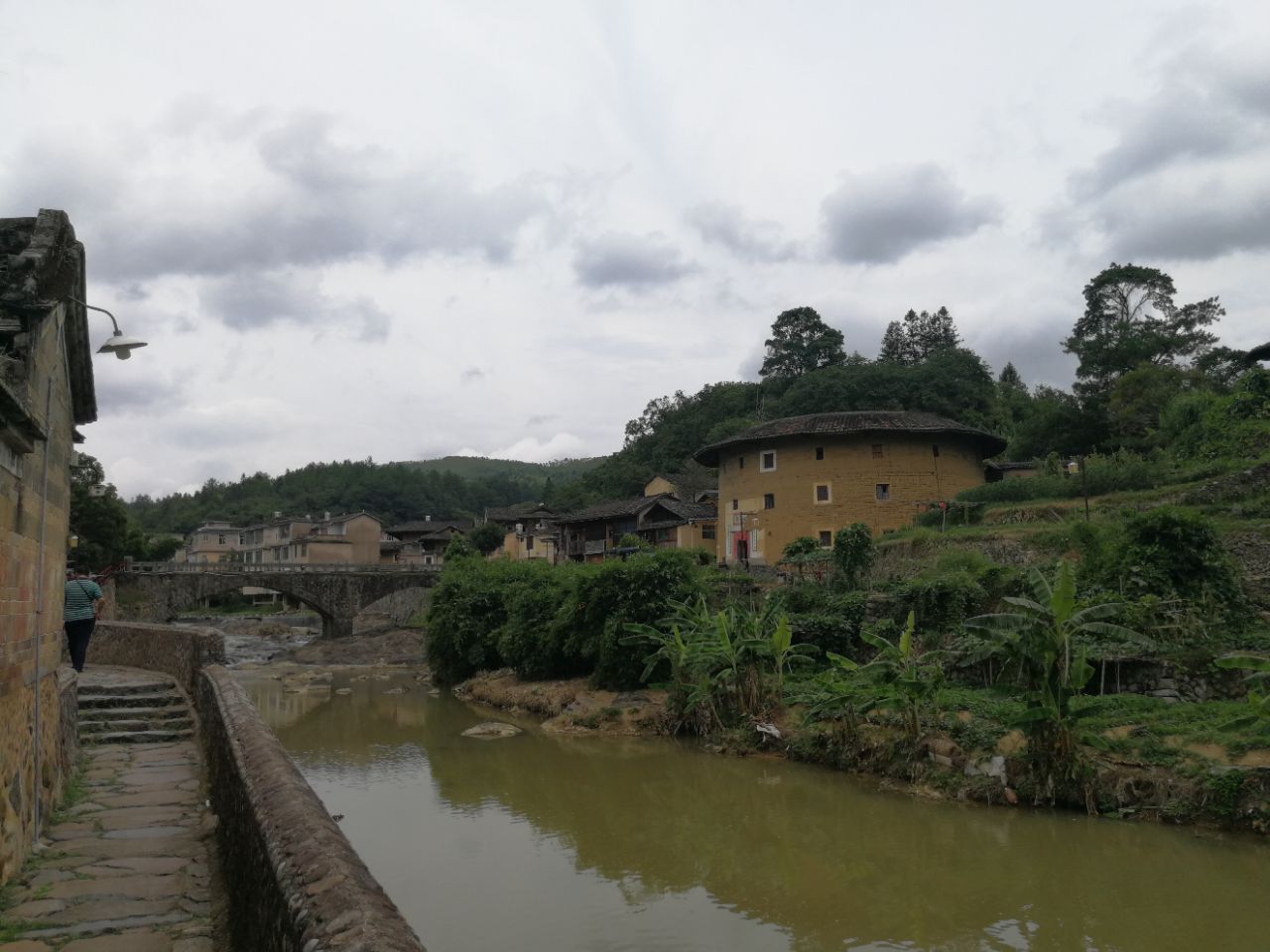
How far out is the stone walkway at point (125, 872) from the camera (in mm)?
5723

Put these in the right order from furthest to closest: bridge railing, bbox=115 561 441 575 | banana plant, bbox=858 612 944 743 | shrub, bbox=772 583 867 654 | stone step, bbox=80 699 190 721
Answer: bridge railing, bbox=115 561 441 575 → shrub, bbox=772 583 867 654 → banana plant, bbox=858 612 944 743 → stone step, bbox=80 699 190 721

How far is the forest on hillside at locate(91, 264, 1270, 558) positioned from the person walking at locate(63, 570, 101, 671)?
64.4ft

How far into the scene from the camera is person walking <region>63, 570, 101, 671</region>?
11.5m

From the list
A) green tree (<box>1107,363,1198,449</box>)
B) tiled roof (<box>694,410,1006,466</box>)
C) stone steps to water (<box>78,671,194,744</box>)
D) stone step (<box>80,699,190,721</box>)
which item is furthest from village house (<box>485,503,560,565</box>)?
stone step (<box>80,699,190,721</box>)

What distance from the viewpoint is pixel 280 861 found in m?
4.61

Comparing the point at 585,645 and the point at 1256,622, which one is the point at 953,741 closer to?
the point at 1256,622

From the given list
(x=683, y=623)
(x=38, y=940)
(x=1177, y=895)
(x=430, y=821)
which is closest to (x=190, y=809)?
(x=38, y=940)

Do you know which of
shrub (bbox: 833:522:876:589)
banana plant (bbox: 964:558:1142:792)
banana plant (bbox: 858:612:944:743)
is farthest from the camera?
shrub (bbox: 833:522:876:589)

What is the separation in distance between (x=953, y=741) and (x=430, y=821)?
312 inches

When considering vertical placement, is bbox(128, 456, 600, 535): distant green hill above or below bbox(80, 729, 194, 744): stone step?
above

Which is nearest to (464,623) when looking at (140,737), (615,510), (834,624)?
(834,624)

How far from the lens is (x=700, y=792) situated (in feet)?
48.5

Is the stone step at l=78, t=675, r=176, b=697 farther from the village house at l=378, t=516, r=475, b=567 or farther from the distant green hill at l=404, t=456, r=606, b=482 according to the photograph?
the distant green hill at l=404, t=456, r=606, b=482

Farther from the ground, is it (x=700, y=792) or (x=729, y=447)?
(x=729, y=447)
